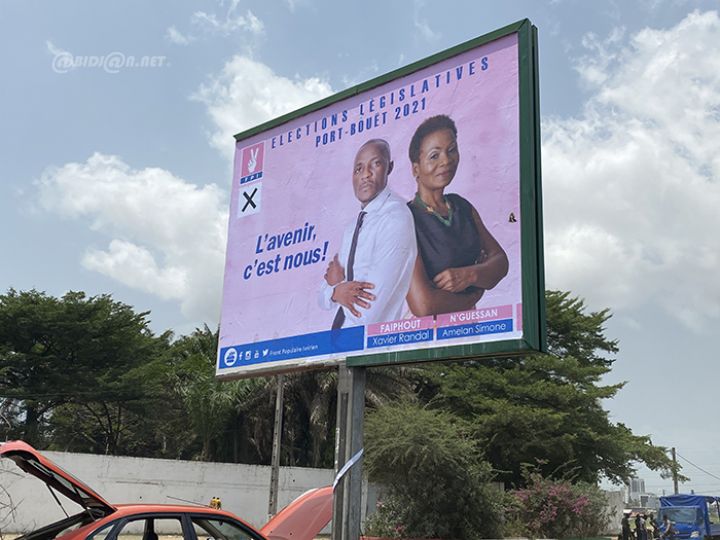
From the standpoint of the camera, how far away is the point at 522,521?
25953 millimetres

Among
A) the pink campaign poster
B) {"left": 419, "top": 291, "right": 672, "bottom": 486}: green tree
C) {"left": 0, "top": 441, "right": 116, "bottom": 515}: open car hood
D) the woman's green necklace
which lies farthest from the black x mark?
{"left": 419, "top": 291, "right": 672, "bottom": 486}: green tree

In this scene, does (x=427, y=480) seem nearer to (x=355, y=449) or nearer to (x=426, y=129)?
(x=355, y=449)

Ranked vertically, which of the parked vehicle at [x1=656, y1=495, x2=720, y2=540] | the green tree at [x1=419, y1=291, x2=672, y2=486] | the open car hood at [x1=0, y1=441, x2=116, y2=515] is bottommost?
the parked vehicle at [x1=656, y1=495, x2=720, y2=540]

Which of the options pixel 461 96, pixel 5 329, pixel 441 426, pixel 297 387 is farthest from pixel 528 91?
pixel 5 329

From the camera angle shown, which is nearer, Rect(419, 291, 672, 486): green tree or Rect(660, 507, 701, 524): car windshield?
Rect(660, 507, 701, 524): car windshield

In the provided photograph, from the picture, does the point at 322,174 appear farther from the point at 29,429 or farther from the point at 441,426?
the point at 29,429

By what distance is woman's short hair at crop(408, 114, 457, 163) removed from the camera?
1100 cm

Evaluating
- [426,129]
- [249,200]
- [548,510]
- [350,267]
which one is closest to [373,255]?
[350,267]

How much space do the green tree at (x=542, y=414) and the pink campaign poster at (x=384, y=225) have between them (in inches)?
785

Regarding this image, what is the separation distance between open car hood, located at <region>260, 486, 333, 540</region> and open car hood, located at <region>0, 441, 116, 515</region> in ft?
8.75

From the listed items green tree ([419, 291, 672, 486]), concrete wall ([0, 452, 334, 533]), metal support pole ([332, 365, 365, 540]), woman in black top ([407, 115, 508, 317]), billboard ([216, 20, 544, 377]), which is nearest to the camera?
billboard ([216, 20, 544, 377])

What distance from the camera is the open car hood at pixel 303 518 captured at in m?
8.57

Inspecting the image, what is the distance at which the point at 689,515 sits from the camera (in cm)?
2602

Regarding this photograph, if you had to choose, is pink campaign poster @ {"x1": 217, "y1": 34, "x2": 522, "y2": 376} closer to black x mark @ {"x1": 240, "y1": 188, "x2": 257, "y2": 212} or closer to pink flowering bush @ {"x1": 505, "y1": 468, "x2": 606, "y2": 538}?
black x mark @ {"x1": 240, "y1": 188, "x2": 257, "y2": 212}
